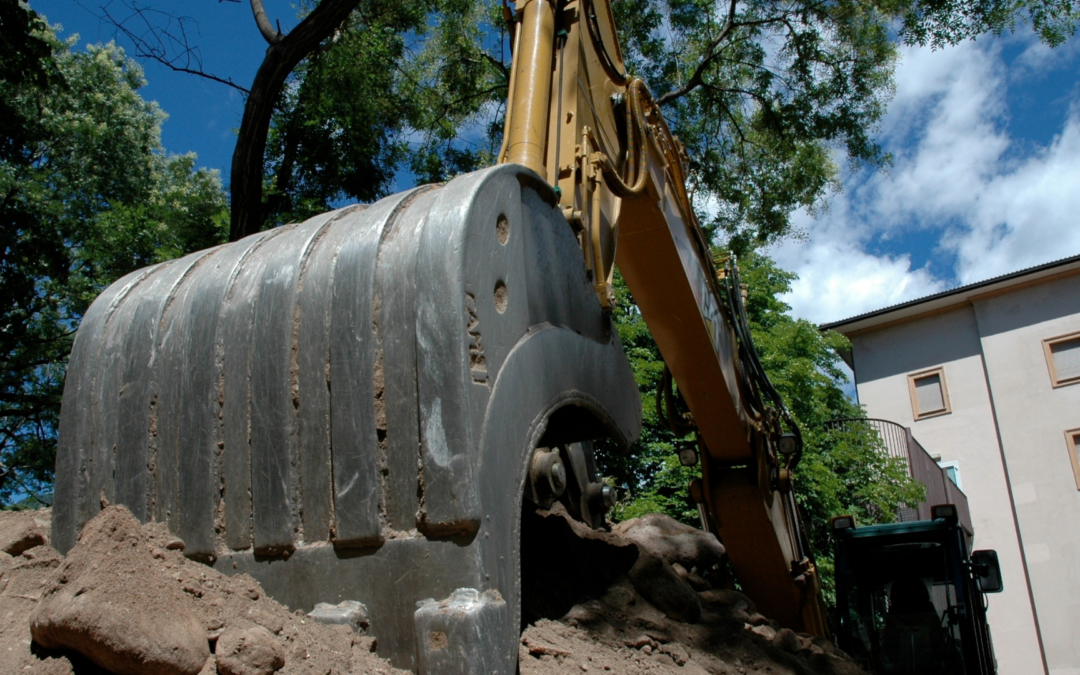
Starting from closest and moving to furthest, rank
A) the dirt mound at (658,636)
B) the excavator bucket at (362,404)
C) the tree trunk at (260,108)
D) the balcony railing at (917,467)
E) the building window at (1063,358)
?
the excavator bucket at (362,404), the dirt mound at (658,636), the tree trunk at (260,108), the balcony railing at (917,467), the building window at (1063,358)

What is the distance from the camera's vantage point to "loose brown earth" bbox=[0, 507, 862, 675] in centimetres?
209

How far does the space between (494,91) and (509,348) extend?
1263 cm

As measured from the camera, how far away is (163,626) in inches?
83.4

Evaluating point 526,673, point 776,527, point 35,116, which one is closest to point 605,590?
point 526,673

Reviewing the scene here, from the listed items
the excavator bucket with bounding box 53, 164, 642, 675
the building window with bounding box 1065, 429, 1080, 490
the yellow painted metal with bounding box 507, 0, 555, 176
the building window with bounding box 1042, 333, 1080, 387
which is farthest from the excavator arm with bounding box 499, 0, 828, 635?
the building window with bounding box 1042, 333, 1080, 387

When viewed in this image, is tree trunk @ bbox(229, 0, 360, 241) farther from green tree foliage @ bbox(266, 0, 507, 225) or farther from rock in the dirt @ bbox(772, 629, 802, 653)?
rock in the dirt @ bbox(772, 629, 802, 653)

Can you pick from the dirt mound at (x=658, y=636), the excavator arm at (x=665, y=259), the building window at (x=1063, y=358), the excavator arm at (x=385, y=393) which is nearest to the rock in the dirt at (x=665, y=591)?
the dirt mound at (x=658, y=636)

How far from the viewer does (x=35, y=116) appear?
53.0 feet

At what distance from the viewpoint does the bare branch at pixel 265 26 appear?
10.2 m

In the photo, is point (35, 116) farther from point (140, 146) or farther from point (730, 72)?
point (730, 72)

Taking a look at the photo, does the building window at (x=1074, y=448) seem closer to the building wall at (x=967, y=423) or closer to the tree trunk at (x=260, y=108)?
the building wall at (x=967, y=423)

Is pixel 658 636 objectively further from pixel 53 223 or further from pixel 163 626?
pixel 53 223

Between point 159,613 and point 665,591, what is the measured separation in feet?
9.29

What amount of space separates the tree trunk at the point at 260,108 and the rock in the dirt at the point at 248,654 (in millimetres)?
8166
